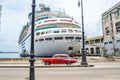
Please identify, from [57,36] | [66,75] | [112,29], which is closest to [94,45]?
[112,29]


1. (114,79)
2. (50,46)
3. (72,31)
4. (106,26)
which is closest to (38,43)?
(50,46)

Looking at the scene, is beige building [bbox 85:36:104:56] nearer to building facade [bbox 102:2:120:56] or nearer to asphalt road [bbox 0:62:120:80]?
building facade [bbox 102:2:120:56]

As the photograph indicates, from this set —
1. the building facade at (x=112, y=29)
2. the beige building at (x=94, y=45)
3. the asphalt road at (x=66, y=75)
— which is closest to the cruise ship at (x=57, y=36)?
the building facade at (x=112, y=29)

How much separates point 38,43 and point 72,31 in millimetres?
9906

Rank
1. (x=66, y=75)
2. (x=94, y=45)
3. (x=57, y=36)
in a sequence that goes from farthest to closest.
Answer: (x=94, y=45) < (x=57, y=36) < (x=66, y=75)

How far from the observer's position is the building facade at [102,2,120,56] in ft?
258

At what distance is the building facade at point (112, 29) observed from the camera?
258 ft

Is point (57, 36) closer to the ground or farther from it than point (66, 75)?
farther from it

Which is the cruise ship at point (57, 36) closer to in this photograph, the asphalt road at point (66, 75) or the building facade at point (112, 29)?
the building facade at point (112, 29)

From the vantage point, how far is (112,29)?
83.4 m

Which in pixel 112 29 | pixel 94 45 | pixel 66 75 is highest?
pixel 112 29

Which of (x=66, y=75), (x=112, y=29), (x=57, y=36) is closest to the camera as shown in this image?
(x=66, y=75)

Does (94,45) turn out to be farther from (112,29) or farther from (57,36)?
(57,36)

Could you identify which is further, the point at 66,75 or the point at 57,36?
the point at 57,36
